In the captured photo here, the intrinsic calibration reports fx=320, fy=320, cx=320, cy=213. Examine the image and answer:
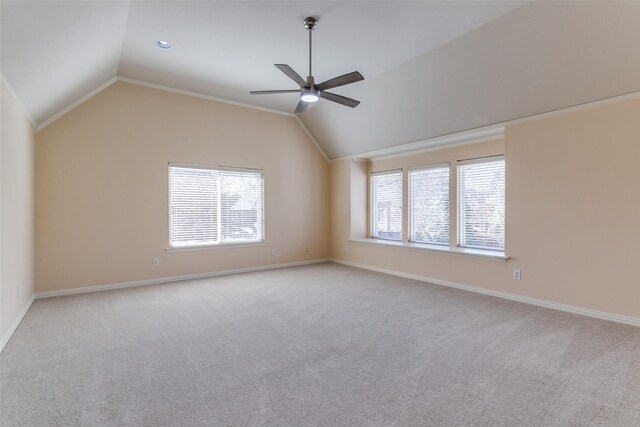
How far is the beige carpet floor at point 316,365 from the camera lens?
1.97m

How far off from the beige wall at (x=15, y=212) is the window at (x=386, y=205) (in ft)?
18.6

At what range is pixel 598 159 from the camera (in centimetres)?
363

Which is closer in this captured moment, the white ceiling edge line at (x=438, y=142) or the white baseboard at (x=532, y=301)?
the white baseboard at (x=532, y=301)

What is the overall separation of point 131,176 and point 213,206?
1.38m

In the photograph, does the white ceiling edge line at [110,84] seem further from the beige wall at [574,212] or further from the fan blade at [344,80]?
the beige wall at [574,212]

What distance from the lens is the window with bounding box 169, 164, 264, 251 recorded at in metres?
Result: 5.51

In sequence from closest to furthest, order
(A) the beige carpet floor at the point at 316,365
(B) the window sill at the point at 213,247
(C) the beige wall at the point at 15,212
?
1. (A) the beige carpet floor at the point at 316,365
2. (C) the beige wall at the point at 15,212
3. (B) the window sill at the point at 213,247

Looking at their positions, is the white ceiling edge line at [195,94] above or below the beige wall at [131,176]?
above

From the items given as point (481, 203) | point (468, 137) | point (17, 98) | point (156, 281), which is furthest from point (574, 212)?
point (17, 98)

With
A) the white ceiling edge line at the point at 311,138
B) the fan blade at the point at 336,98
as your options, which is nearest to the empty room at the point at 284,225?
the fan blade at the point at 336,98

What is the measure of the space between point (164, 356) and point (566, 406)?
2987 mm

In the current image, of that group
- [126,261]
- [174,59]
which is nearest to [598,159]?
[174,59]

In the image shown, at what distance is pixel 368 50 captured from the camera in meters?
3.94

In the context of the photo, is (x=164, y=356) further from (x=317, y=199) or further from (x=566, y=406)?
(x=317, y=199)
